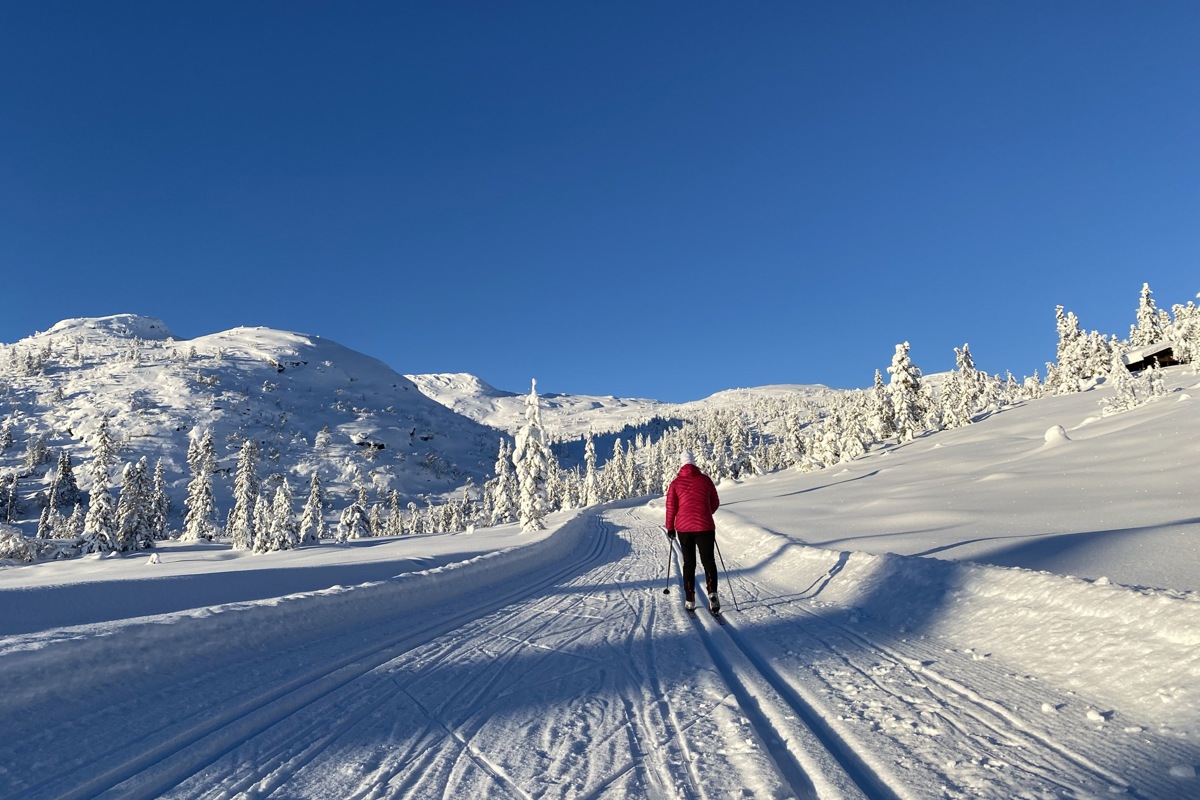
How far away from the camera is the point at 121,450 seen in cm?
12900

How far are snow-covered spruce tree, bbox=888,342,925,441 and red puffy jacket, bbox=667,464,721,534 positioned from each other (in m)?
63.2

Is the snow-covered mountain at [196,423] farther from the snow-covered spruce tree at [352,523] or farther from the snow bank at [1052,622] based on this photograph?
the snow bank at [1052,622]

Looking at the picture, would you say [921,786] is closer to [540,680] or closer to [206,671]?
[540,680]

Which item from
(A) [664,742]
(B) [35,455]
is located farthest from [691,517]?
(B) [35,455]

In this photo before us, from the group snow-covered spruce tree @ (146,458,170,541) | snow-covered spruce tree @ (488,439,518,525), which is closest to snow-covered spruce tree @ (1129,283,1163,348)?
snow-covered spruce tree @ (488,439,518,525)

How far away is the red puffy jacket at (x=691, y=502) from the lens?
27.8 ft

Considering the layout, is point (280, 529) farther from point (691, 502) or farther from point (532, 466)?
point (691, 502)

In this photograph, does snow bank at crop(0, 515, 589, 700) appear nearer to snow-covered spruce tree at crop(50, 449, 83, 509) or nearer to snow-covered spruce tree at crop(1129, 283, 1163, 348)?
snow-covered spruce tree at crop(50, 449, 83, 509)

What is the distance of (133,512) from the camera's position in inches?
2153

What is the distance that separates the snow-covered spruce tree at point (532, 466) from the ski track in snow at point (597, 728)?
1280 inches

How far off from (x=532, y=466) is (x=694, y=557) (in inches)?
1299

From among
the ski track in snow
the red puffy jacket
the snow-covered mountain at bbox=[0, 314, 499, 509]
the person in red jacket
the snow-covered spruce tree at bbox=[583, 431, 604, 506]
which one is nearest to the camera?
the ski track in snow

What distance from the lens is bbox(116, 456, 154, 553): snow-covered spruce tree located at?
5322 cm

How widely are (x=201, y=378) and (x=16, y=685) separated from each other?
214150 millimetres
